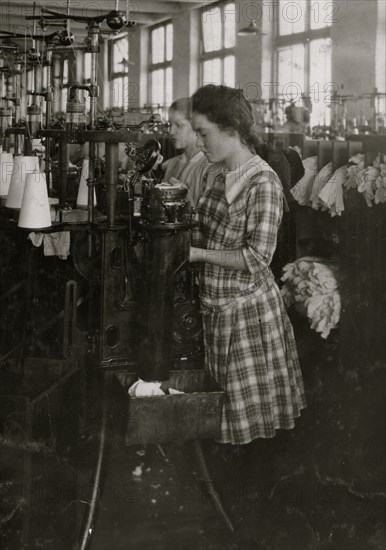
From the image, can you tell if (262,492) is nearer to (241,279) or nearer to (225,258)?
(241,279)

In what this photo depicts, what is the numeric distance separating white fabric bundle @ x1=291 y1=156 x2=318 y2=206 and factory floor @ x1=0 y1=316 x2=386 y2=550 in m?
0.53

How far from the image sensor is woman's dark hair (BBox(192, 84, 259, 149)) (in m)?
2.31

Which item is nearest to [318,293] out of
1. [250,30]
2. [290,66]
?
[250,30]

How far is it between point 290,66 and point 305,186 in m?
7.22

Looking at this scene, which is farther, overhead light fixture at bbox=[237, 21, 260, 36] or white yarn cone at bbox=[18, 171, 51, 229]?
overhead light fixture at bbox=[237, 21, 260, 36]

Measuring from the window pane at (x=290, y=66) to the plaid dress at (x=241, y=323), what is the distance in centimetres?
702

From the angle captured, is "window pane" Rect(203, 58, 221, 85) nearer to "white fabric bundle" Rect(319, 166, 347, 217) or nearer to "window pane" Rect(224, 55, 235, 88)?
"window pane" Rect(224, 55, 235, 88)

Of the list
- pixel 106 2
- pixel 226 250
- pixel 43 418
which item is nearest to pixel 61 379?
pixel 43 418

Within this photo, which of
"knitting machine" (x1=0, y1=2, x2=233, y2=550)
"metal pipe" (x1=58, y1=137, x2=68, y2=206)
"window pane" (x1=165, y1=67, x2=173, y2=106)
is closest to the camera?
"knitting machine" (x1=0, y1=2, x2=233, y2=550)

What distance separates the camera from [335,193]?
2.79m

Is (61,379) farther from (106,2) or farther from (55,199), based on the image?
(106,2)

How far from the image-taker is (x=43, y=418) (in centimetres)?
278

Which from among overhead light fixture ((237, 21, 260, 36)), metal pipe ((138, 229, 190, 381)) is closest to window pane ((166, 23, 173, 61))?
overhead light fixture ((237, 21, 260, 36))

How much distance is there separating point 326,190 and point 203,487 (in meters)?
1.21
